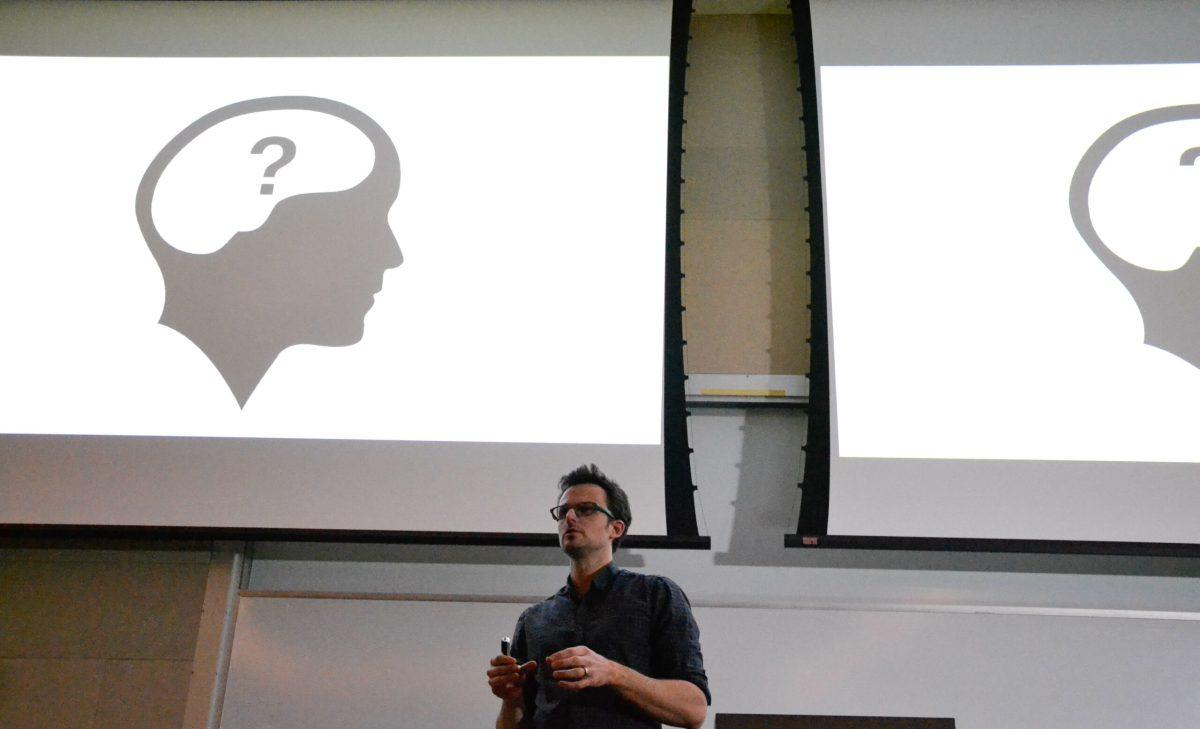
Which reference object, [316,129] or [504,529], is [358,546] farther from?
[316,129]

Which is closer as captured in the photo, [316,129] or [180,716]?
[180,716]

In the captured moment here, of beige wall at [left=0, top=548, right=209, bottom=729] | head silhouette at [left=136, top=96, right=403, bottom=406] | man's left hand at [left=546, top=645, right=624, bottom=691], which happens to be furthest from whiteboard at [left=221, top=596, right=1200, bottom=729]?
man's left hand at [left=546, top=645, right=624, bottom=691]

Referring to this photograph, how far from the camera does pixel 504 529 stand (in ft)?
7.92

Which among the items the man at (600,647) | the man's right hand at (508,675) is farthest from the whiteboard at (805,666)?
the man's right hand at (508,675)

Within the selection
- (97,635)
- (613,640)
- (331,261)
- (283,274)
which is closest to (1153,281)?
(613,640)

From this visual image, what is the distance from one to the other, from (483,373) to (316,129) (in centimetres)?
96

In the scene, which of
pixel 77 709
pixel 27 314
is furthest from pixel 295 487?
pixel 27 314

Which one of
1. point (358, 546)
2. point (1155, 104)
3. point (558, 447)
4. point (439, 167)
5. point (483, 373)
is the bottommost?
point (358, 546)

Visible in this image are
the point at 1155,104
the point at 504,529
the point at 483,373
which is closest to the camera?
the point at 504,529

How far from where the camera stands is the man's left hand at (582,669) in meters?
1.35

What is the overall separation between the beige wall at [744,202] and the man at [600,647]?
114 cm

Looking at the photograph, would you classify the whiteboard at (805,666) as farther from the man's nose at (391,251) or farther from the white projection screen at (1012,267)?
the man's nose at (391,251)

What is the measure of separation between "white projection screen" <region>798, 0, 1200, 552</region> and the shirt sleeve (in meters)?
0.95

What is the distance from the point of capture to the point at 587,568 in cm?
163
